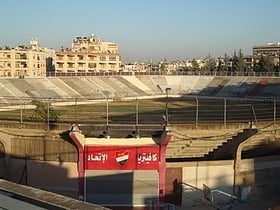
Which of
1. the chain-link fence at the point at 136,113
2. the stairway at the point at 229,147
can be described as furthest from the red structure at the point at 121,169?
the chain-link fence at the point at 136,113

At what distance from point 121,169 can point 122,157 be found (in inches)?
14.1

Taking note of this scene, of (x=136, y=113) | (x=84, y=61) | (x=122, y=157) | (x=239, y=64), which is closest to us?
(x=122, y=157)

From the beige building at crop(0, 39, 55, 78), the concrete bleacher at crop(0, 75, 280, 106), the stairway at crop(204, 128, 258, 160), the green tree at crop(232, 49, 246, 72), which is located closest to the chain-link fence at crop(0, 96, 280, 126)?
the stairway at crop(204, 128, 258, 160)

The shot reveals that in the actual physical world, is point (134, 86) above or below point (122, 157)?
above

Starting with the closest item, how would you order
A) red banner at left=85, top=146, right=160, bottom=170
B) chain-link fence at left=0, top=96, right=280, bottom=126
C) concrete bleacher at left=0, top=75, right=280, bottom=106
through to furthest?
red banner at left=85, top=146, right=160, bottom=170
chain-link fence at left=0, top=96, right=280, bottom=126
concrete bleacher at left=0, top=75, right=280, bottom=106

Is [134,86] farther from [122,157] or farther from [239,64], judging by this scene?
[122,157]

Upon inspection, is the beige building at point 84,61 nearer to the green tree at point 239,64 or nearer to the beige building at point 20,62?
the beige building at point 20,62

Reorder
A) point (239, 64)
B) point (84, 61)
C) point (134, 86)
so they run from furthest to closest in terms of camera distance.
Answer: point (84, 61) → point (239, 64) → point (134, 86)

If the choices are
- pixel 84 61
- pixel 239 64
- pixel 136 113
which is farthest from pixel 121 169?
pixel 84 61

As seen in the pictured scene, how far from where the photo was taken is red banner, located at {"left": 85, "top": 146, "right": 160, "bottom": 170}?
12.7m

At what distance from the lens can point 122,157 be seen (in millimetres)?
12812

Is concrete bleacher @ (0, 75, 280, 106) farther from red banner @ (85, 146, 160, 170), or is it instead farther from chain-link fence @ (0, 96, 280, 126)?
red banner @ (85, 146, 160, 170)

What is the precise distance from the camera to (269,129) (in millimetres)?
16609

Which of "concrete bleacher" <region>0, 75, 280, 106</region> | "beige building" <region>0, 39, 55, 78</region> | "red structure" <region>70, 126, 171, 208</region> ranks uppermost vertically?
"beige building" <region>0, 39, 55, 78</region>
